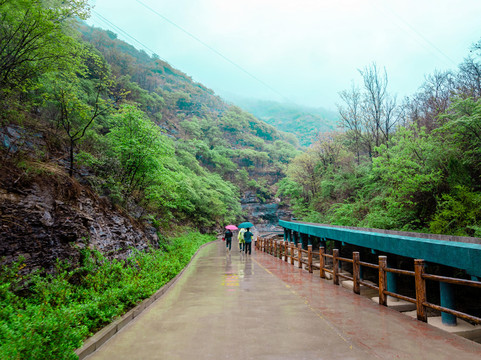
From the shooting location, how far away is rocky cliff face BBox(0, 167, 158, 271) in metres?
7.12

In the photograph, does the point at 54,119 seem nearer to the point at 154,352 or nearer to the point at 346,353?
the point at 154,352

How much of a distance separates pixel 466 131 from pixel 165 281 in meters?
13.4

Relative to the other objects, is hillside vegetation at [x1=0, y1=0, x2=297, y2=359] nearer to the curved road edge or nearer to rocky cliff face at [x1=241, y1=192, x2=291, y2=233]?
the curved road edge

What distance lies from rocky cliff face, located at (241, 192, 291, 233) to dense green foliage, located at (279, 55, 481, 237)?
25.1 m

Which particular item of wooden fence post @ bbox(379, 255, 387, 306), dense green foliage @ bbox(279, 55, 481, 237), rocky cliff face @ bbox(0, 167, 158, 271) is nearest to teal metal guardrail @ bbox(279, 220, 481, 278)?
wooden fence post @ bbox(379, 255, 387, 306)

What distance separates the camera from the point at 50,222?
8211 mm

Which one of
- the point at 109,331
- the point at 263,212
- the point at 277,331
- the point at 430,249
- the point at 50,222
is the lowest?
the point at 109,331

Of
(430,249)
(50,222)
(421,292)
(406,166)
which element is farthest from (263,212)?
(421,292)

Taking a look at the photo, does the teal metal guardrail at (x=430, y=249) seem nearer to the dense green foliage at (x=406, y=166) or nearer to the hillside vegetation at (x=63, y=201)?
the dense green foliage at (x=406, y=166)

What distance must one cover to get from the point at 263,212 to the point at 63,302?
2205 inches

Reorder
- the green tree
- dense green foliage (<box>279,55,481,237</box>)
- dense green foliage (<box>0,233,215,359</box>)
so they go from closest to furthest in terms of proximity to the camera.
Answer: dense green foliage (<box>0,233,215,359</box>)
the green tree
dense green foliage (<box>279,55,481,237</box>)

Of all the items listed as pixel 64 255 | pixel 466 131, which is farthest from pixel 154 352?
pixel 466 131

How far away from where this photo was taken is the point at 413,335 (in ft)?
15.3

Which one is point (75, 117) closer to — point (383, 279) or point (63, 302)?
point (63, 302)
